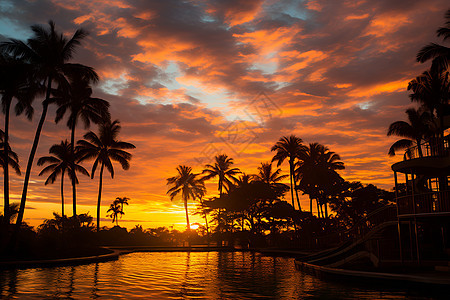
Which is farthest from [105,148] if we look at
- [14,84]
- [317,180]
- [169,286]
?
[169,286]

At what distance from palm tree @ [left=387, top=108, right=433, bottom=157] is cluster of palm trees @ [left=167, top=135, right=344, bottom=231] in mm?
11559

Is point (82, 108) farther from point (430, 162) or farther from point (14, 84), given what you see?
point (430, 162)

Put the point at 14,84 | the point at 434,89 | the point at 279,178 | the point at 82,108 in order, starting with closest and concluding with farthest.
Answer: the point at 14,84, the point at 434,89, the point at 82,108, the point at 279,178

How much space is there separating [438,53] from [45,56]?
28.6 meters

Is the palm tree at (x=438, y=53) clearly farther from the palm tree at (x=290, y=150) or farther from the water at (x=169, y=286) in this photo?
the palm tree at (x=290, y=150)

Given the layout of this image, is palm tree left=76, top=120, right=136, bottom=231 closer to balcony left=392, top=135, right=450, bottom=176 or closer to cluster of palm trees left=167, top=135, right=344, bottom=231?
cluster of palm trees left=167, top=135, right=344, bottom=231

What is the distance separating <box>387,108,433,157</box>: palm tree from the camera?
4188 centimetres

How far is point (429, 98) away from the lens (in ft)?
104

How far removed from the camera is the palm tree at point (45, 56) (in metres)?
28.4

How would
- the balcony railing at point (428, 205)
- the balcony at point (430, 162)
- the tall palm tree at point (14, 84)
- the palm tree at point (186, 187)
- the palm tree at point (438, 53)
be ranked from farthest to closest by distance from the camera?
the palm tree at point (186, 187)
the tall palm tree at point (14, 84)
the palm tree at point (438, 53)
the balcony at point (430, 162)
the balcony railing at point (428, 205)

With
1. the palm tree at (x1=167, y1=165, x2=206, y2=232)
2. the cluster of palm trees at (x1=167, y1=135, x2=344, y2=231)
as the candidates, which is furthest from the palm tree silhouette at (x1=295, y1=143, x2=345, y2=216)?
the palm tree at (x1=167, y1=165, x2=206, y2=232)

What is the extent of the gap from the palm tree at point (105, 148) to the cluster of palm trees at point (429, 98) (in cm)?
3282

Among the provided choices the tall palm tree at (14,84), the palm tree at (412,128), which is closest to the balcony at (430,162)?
the palm tree at (412,128)

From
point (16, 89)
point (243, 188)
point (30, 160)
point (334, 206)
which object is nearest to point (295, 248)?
point (243, 188)
